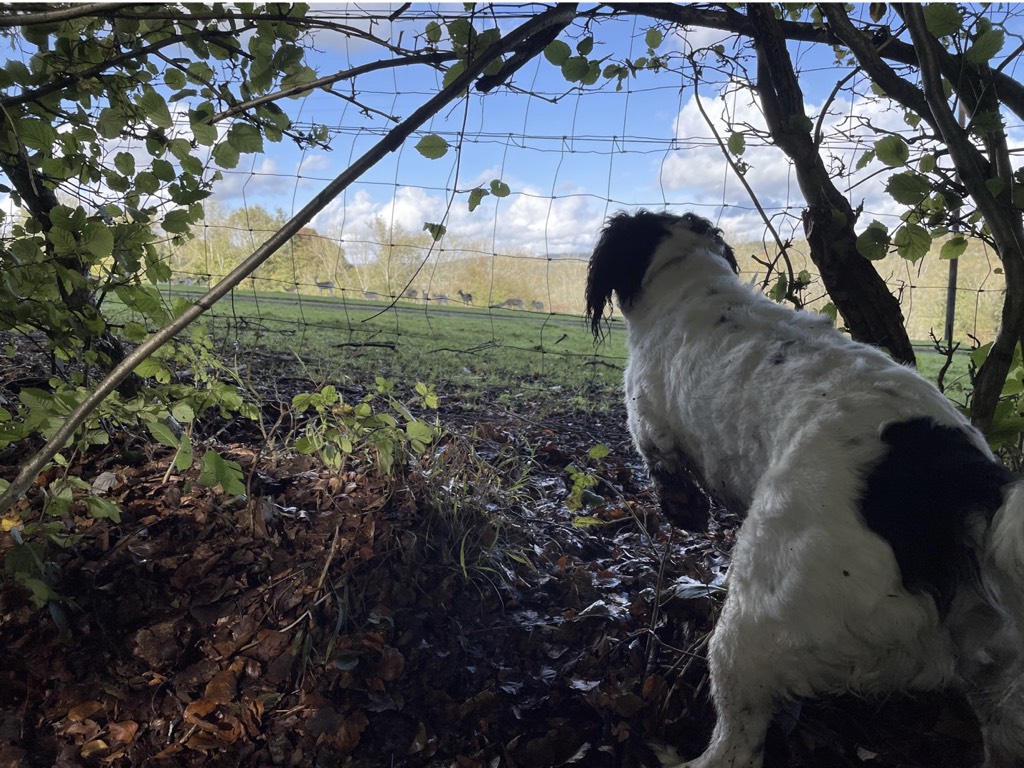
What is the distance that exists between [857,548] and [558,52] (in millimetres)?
1679

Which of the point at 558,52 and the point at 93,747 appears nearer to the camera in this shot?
the point at 93,747

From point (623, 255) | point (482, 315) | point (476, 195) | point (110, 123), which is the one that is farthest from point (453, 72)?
point (482, 315)

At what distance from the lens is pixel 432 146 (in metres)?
1.65

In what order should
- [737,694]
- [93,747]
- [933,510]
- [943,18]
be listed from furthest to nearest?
1. [93,747]
2. [737,694]
3. [943,18]
4. [933,510]

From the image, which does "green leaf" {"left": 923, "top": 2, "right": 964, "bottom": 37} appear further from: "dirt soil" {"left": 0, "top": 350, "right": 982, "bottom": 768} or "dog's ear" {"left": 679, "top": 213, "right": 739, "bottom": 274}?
"dirt soil" {"left": 0, "top": 350, "right": 982, "bottom": 768}

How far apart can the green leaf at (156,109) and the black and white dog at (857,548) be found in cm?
196

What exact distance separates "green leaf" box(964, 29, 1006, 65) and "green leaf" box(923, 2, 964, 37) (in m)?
0.08

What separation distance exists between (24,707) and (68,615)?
30 cm

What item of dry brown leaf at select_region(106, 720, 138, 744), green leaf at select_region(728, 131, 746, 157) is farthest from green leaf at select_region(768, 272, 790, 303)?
dry brown leaf at select_region(106, 720, 138, 744)

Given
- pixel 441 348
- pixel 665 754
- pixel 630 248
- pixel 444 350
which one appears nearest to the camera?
pixel 665 754

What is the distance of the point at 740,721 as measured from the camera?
1.77 metres

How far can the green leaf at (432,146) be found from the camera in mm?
1643

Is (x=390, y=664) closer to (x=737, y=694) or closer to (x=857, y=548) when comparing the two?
(x=737, y=694)

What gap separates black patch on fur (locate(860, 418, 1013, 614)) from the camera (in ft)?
4.84
